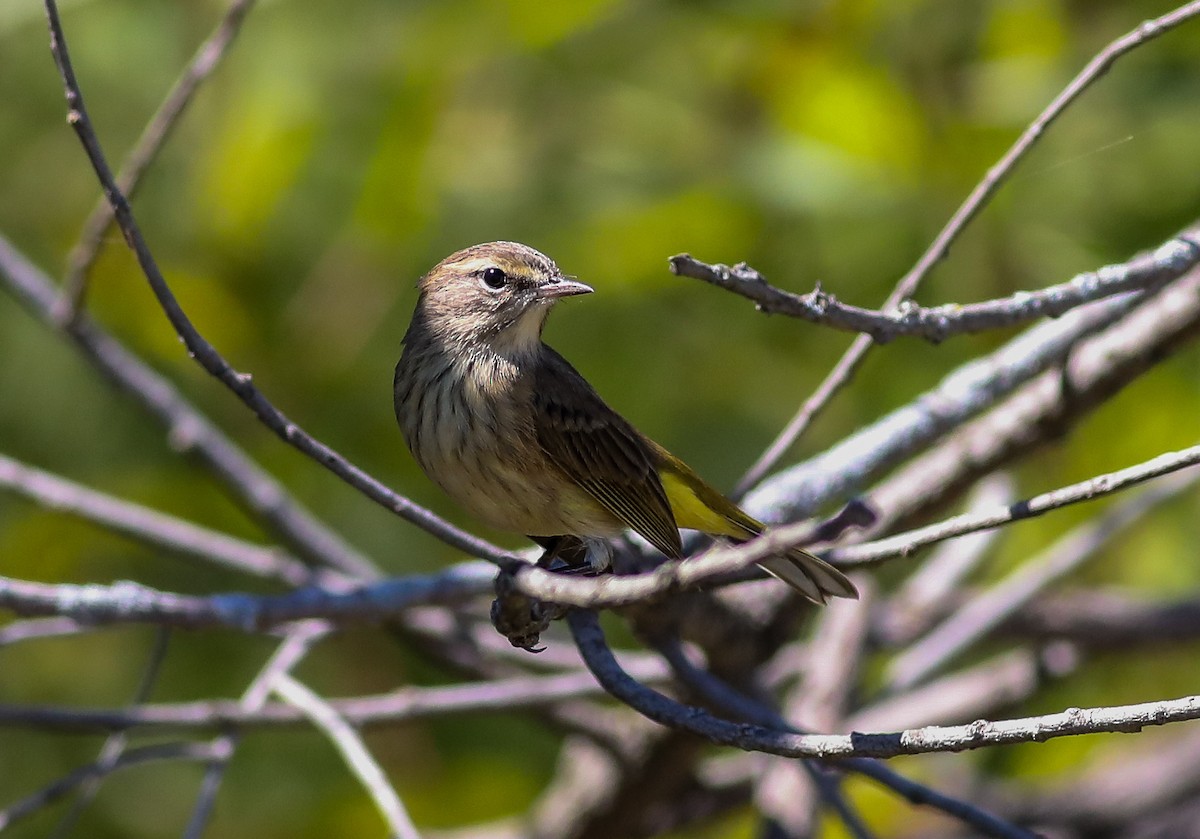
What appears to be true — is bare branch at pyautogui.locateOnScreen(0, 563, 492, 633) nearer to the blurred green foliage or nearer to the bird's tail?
the bird's tail

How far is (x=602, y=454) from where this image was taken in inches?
126

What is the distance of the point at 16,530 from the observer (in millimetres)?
4266

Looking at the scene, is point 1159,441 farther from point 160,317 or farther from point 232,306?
point 160,317

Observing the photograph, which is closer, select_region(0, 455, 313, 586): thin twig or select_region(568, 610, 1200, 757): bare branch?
select_region(568, 610, 1200, 757): bare branch


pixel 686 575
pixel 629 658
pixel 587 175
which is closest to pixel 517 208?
pixel 587 175

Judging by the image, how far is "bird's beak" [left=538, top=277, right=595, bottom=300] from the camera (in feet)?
10.3

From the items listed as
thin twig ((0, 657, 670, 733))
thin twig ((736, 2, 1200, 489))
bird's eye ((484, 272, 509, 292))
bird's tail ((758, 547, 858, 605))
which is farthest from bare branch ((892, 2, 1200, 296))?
thin twig ((0, 657, 670, 733))

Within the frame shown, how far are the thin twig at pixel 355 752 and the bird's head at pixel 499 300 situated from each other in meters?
0.94

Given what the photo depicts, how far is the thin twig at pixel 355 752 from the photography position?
8.68 ft

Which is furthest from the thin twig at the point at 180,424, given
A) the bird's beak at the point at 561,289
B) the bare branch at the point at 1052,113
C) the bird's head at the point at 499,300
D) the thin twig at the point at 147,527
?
the bare branch at the point at 1052,113

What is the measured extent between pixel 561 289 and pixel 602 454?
0.43m

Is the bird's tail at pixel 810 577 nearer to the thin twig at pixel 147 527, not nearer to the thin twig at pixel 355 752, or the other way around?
the thin twig at pixel 355 752

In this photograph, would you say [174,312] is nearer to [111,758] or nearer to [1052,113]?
[111,758]

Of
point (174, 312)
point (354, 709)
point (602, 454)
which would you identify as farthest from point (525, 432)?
point (174, 312)
